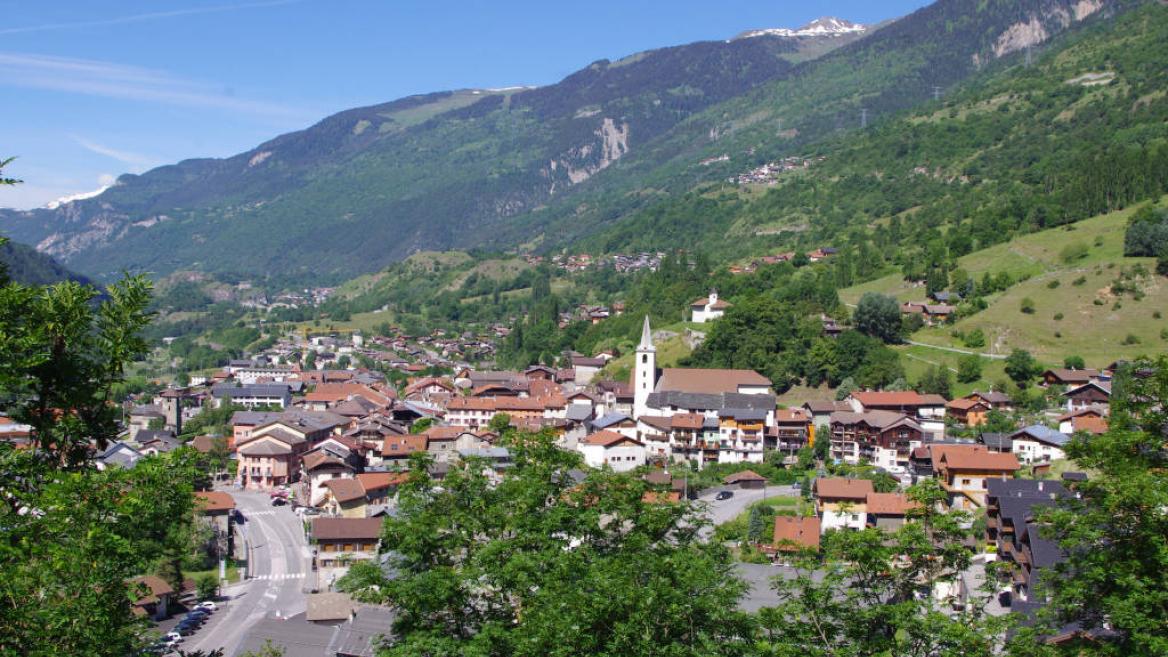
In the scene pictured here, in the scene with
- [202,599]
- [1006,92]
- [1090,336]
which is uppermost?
[1006,92]

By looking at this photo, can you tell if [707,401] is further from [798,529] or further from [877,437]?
[798,529]

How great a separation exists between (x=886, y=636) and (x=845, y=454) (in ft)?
125

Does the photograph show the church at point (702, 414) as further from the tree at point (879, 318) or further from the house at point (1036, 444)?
the house at point (1036, 444)

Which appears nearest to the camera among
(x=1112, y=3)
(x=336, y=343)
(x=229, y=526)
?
(x=229, y=526)

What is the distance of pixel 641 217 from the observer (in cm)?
16225

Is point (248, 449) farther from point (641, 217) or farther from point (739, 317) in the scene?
point (641, 217)

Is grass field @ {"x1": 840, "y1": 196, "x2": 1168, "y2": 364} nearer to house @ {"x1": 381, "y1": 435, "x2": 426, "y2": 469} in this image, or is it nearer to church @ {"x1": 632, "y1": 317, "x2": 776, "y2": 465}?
Answer: church @ {"x1": 632, "y1": 317, "x2": 776, "y2": 465}

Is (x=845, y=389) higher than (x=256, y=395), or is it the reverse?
(x=845, y=389)

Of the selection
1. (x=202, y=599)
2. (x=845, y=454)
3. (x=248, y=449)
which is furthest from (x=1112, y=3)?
(x=202, y=599)

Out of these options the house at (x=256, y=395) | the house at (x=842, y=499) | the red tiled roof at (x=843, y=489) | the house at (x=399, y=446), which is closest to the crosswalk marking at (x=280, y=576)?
the house at (x=399, y=446)

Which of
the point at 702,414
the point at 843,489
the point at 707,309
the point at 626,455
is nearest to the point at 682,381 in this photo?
the point at 702,414

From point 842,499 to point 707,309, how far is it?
123 ft

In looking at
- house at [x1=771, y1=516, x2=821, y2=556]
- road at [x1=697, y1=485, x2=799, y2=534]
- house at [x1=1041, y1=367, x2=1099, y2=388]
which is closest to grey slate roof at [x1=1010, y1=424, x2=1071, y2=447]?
house at [x1=1041, y1=367, x2=1099, y2=388]

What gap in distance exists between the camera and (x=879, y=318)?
60.6 m
